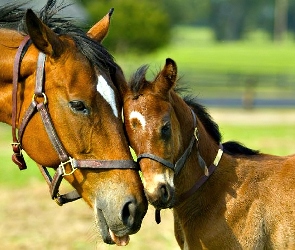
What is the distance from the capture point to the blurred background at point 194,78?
307 inches

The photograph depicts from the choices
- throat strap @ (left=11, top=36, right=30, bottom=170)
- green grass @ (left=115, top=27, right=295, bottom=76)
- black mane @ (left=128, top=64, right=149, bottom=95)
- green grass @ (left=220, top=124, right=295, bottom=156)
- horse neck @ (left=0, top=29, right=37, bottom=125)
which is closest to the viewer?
throat strap @ (left=11, top=36, right=30, bottom=170)

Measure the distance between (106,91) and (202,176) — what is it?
131 centimetres

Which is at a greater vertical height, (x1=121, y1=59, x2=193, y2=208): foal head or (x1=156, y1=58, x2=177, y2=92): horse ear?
(x1=156, y1=58, x2=177, y2=92): horse ear

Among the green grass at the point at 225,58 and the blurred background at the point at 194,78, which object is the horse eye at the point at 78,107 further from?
the green grass at the point at 225,58

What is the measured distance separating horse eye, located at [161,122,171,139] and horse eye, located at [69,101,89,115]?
80 cm

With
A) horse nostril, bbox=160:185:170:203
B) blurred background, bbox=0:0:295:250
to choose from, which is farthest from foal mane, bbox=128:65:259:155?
horse nostril, bbox=160:185:170:203

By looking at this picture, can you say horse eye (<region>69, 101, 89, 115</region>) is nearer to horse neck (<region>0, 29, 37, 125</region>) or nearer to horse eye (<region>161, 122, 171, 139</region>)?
horse neck (<region>0, 29, 37, 125</region>)

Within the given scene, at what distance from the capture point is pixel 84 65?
390 cm

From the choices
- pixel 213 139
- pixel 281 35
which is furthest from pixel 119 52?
pixel 281 35

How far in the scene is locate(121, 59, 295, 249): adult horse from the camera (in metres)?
4.45

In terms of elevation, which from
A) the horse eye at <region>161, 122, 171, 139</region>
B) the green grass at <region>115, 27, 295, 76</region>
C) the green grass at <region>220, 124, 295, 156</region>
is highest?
the horse eye at <region>161, 122, 171, 139</region>

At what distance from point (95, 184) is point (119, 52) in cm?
3317

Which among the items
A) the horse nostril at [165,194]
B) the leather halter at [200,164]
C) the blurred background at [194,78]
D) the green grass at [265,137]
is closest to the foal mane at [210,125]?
the blurred background at [194,78]

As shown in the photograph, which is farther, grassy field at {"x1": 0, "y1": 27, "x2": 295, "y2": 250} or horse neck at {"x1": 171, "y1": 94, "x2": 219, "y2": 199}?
grassy field at {"x1": 0, "y1": 27, "x2": 295, "y2": 250}
